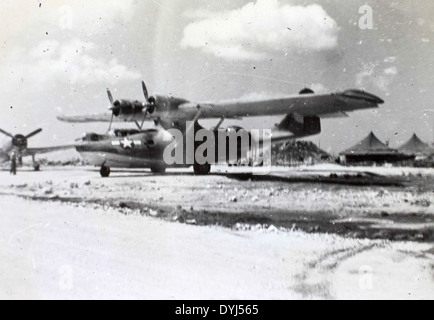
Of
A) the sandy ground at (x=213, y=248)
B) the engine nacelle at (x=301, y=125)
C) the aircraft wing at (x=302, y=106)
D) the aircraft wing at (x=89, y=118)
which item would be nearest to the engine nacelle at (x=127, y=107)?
the aircraft wing at (x=89, y=118)

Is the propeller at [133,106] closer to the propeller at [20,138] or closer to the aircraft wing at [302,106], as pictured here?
the aircraft wing at [302,106]

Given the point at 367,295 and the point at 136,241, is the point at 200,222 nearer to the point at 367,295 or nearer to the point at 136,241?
the point at 136,241

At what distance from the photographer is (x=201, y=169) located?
6090 mm

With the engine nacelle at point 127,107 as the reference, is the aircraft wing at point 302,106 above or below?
below

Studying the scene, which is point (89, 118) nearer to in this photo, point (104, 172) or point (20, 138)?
point (20, 138)

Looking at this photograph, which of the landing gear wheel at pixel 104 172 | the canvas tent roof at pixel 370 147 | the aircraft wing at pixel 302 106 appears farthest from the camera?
the landing gear wheel at pixel 104 172

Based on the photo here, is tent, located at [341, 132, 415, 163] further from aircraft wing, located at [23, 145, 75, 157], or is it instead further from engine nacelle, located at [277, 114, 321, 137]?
aircraft wing, located at [23, 145, 75, 157]

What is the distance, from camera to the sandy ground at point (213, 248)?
2818 mm

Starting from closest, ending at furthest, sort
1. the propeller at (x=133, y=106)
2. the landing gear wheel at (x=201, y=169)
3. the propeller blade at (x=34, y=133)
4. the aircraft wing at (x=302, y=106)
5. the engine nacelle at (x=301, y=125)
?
the aircraft wing at (x=302, y=106) < the propeller blade at (x=34, y=133) < the engine nacelle at (x=301, y=125) < the propeller at (x=133, y=106) < the landing gear wheel at (x=201, y=169)

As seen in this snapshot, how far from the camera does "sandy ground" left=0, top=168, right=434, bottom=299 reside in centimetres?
282

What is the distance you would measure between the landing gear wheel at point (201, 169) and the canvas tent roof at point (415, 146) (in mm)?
3078

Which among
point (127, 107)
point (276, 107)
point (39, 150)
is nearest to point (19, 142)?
point (39, 150)
